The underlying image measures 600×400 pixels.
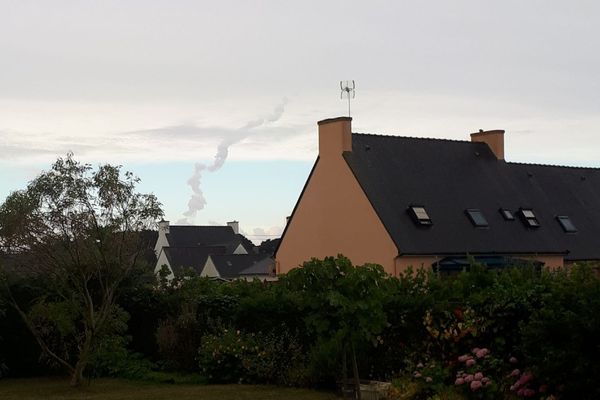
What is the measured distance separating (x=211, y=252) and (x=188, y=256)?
2.73 meters

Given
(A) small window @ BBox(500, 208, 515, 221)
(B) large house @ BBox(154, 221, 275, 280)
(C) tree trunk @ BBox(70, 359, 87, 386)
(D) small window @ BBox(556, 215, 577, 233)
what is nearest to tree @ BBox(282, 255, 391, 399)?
(C) tree trunk @ BBox(70, 359, 87, 386)

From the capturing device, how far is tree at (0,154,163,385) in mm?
17438

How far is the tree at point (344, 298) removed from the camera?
44.7ft

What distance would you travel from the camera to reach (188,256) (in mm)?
68688

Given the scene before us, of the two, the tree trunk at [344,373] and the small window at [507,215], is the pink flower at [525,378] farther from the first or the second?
the small window at [507,215]

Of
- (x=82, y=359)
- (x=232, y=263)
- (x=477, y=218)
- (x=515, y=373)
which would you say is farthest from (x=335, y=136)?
(x=232, y=263)

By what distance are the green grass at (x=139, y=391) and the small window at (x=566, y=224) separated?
26.1 meters

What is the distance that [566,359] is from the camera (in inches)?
421

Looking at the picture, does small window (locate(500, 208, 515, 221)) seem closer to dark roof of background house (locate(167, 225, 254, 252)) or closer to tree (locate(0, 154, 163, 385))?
tree (locate(0, 154, 163, 385))

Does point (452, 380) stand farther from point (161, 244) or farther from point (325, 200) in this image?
point (161, 244)

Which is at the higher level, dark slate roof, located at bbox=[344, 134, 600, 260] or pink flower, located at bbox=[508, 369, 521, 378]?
dark slate roof, located at bbox=[344, 134, 600, 260]

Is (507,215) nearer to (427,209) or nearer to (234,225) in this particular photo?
(427,209)

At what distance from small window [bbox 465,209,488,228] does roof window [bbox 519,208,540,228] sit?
2687 millimetres

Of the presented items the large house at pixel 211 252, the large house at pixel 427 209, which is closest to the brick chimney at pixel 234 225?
the large house at pixel 211 252
